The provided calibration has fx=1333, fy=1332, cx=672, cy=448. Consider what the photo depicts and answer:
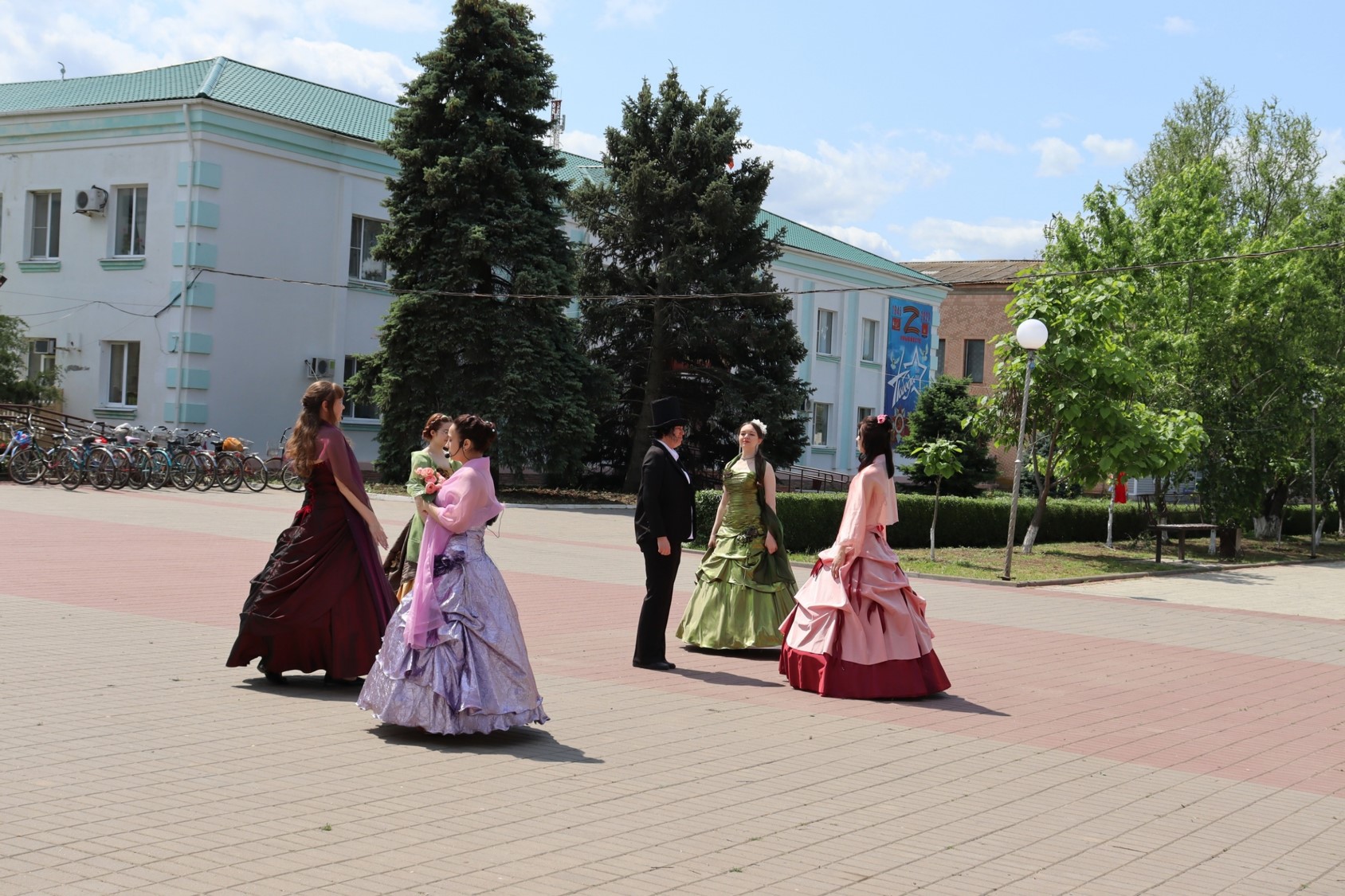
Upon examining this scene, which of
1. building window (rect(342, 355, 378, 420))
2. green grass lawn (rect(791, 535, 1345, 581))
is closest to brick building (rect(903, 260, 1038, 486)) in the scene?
green grass lawn (rect(791, 535, 1345, 581))

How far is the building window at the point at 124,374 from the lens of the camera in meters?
31.3

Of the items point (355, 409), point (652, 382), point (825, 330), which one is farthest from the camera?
point (825, 330)

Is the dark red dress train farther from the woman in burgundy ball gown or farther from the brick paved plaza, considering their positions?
the brick paved plaza

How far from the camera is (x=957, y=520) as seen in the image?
25594mm

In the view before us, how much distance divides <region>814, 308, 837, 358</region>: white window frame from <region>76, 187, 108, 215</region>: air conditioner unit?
25.8 m

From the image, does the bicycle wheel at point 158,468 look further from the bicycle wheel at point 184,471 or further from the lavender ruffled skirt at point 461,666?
the lavender ruffled skirt at point 461,666

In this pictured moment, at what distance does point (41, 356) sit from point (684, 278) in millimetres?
15788

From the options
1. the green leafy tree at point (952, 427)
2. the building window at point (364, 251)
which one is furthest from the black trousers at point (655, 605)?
the green leafy tree at point (952, 427)

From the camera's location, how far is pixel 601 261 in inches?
1388

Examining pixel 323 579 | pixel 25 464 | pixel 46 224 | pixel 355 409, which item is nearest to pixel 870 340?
pixel 355 409

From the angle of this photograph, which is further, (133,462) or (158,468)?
(158,468)

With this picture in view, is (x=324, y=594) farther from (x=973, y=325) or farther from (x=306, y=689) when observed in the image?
(x=973, y=325)

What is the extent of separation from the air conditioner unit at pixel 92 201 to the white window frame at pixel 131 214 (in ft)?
1.01

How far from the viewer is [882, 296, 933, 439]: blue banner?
5234 centimetres
